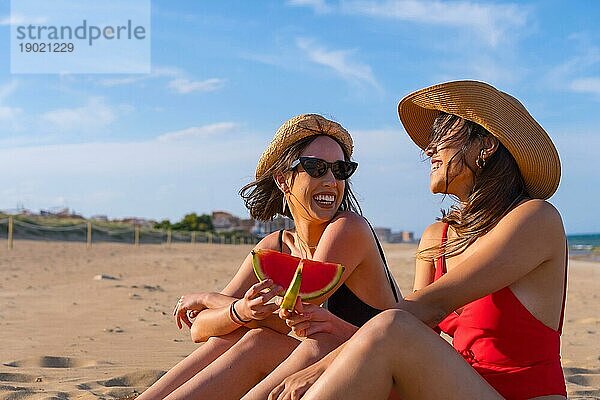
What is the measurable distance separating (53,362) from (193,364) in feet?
8.54

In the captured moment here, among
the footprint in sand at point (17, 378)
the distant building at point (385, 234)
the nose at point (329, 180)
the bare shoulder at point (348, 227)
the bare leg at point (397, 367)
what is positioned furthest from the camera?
the distant building at point (385, 234)

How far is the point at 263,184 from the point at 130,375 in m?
1.96

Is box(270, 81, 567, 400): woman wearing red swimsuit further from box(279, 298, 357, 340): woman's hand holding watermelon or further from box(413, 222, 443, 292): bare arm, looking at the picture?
box(279, 298, 357, 340): woman's hand holding watermelon

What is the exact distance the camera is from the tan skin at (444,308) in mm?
2688

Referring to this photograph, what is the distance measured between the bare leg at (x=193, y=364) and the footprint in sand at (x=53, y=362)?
2.36 m

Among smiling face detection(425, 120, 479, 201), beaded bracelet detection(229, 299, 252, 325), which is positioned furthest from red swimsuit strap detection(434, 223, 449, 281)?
beaded bracelet detection(229, 299, 252, 325)

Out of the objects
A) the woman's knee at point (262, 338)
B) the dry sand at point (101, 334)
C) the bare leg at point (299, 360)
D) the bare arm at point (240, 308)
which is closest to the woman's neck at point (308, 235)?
the bare arm at point (240, 308)

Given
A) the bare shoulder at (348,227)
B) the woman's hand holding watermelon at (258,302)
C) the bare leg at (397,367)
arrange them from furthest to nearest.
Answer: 1. the bare shoulder at (348,227)
2. the woman's hand holding watermelon at (258,302)
3. the bare leg at (397,367)

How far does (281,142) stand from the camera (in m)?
4.10

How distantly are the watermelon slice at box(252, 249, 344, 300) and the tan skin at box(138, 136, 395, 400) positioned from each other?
0.23ft

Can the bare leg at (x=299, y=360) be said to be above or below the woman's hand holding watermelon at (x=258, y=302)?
below

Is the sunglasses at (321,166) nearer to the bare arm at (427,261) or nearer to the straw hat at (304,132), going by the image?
the straw hat at (304,132)

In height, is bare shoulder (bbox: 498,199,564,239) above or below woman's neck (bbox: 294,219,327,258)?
above

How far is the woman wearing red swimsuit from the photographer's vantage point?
2705mm
